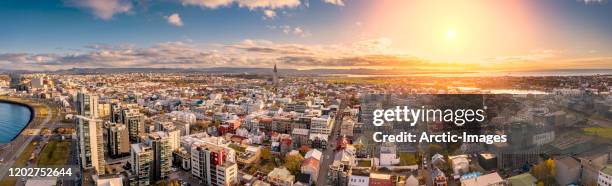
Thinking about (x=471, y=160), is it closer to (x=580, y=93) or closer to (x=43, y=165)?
(x=580, y=93)

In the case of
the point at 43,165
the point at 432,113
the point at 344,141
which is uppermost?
the point at 432,113

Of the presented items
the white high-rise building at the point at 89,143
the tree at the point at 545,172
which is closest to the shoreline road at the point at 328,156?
the tree at the point at 545,172

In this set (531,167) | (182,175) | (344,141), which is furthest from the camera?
(344,141)

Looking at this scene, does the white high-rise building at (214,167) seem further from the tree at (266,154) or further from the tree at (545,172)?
the tree at (545,172)

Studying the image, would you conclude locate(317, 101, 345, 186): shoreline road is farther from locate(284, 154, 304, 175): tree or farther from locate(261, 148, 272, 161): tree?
locate(261, 148, 272, 161): tree

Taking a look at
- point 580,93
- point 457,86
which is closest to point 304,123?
point 457,86

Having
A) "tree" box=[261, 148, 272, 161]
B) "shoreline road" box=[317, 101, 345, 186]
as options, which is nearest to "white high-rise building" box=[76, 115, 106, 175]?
"tree" box=[261, 148, 272, 161]
